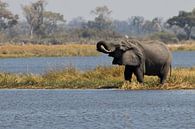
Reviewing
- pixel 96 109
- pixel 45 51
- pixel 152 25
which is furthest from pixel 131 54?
pixel 152 25

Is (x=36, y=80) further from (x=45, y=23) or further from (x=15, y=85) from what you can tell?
(x=45, y=23)

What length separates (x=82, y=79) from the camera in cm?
2998

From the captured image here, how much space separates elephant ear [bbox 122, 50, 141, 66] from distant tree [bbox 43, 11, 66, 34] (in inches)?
3943

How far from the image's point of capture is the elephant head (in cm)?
2802

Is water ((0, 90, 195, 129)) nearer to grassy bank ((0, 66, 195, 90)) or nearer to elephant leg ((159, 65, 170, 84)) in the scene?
grassy bank ((0, 66, 195, 90))

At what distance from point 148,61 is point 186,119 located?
8.78 metres

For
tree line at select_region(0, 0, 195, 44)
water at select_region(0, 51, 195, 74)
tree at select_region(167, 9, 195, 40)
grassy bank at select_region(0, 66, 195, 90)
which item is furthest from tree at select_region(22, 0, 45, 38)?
grassy bank at select_region(0, 66, 195, 90)

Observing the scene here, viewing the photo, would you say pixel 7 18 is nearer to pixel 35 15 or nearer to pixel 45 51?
pixel 35 15

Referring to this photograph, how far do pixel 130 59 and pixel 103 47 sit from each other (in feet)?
3.48

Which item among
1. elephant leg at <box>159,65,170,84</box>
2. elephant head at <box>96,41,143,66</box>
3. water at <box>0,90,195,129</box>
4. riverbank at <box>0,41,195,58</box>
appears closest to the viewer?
water at <box>0,90,195,129</box>

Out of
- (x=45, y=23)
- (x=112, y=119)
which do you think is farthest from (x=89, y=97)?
(x=45, y=23)

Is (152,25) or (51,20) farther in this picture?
(152,25)

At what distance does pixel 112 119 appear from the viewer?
808 inches

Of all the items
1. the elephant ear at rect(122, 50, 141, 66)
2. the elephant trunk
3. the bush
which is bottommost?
the bush
